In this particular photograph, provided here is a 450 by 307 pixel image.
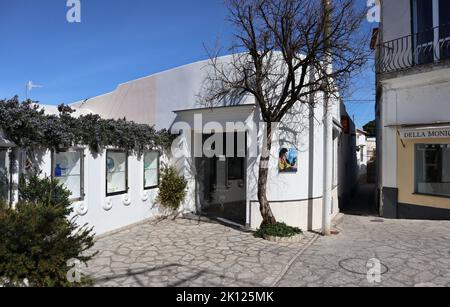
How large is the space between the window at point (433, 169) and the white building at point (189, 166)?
284cm

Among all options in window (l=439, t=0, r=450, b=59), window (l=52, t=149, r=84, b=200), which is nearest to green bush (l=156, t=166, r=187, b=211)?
window (l=52, t=149, r=84, b=200)

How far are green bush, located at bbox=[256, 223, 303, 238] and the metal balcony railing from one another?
6.12 m

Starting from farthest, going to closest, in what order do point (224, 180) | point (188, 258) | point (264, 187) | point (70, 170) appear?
point (224, 180) < point (264, 187) < point (70, 170) < point (188, 258)

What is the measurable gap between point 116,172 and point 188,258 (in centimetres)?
368

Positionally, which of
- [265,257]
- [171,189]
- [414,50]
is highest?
[414,50]

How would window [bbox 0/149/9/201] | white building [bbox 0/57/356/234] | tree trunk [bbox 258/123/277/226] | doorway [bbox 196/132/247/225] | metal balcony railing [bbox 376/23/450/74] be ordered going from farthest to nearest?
doorway [bbox 196/132/247/225] → metal balcony railing [bbox 376/23/450/74] → tree trunk [bbox 258/123/277/226] → white building [bbox 0/57/356/234] → window [bbox 0/149/9/201]

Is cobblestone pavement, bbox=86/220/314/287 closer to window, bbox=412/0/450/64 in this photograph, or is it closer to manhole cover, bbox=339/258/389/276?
manhole cover, bbox=339/258/389/276

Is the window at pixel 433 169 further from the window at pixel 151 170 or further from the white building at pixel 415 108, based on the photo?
the window at pixel 151 170

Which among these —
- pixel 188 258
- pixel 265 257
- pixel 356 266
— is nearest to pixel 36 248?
pixel 188 258

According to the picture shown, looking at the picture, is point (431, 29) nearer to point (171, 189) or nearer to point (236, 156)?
point (236, 156)

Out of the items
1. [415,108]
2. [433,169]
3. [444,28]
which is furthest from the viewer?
[415,108]

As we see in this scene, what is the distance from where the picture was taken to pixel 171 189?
10.5 m

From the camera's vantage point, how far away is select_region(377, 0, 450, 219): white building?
972 cm

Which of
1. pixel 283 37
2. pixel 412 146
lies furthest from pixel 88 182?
pixel 412 146
